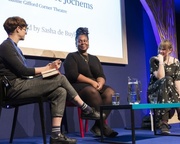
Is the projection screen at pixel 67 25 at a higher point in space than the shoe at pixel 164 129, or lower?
higher

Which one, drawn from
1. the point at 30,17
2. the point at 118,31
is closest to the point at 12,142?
the point at 30,17

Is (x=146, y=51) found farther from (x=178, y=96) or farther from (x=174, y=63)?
(x=178, y=96)

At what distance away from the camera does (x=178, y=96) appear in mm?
3242

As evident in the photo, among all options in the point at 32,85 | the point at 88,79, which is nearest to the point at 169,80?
the point at 88,79

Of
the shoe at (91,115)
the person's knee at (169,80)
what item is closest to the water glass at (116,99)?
the shoe at (91,115)

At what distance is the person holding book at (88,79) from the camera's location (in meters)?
2.80

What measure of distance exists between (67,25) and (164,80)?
124cm

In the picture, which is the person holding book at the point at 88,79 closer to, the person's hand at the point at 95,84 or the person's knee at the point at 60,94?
the person's hand at the point at 95,84

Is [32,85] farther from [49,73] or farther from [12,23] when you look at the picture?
[12,23]

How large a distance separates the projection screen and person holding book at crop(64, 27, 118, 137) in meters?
0.34

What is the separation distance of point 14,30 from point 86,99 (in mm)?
895

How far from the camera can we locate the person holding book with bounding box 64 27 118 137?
2.80 metres

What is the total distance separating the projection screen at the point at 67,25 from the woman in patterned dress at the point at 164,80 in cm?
77

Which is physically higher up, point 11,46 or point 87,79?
point 11,46
